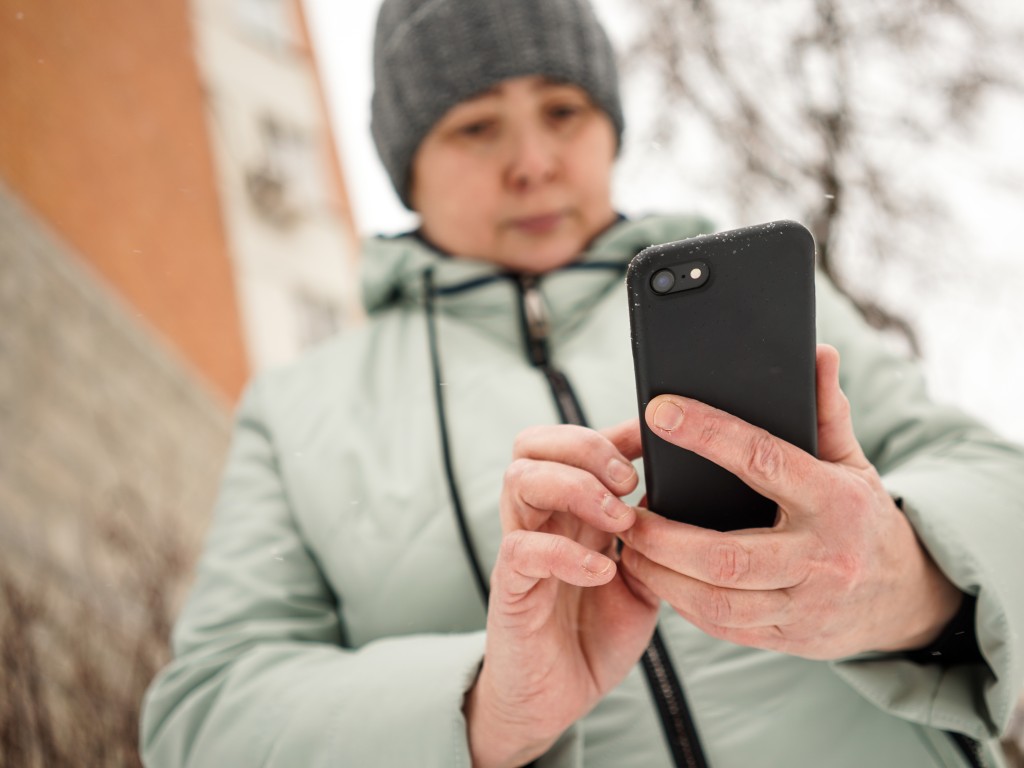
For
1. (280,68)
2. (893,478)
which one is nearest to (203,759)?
(893,478)

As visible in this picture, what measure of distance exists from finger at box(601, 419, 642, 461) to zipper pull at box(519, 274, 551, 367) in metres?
0.41

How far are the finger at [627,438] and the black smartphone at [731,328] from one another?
0.07 meters

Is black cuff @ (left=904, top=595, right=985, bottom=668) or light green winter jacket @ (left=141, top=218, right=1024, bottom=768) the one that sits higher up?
light green winter jacket @ (left=141, top=218, right=1024, bottom=768)

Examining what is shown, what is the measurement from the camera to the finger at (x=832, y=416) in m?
0.63

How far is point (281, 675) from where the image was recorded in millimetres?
848

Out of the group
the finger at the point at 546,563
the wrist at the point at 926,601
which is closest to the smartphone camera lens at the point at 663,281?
the finger at the point at 546,563

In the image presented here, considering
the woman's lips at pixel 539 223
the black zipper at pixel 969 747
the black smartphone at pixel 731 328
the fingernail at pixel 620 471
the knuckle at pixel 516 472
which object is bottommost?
the black zipper at pixel 969 747

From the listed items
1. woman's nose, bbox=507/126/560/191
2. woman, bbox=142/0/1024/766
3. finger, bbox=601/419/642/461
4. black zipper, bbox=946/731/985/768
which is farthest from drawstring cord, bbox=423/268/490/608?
black zipper, bbox=946/731/985/768

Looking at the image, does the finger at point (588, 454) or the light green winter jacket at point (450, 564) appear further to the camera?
the light green winter jacket at point (450, 564)

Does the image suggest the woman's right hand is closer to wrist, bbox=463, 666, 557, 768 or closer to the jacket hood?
wrist, bbox=463, 666, 557, 768

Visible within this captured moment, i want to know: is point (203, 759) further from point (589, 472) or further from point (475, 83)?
point (475, 83)

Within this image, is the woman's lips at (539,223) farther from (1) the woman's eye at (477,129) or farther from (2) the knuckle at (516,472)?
(2) the knuckle at (516,472)

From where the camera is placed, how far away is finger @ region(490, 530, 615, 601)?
1.98 feet

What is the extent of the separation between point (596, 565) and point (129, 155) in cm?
420
